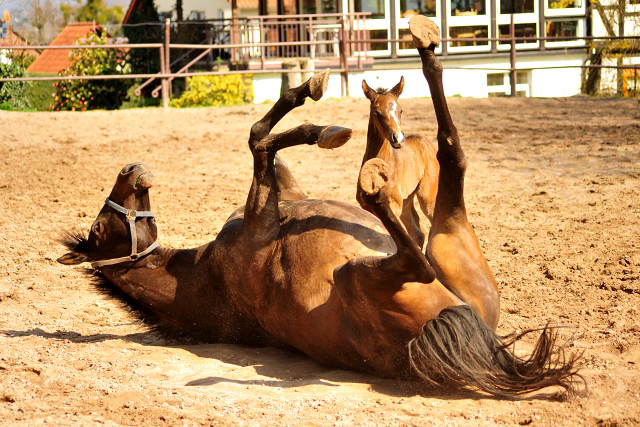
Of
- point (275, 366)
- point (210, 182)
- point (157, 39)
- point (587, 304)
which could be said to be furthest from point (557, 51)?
point (275, 366)

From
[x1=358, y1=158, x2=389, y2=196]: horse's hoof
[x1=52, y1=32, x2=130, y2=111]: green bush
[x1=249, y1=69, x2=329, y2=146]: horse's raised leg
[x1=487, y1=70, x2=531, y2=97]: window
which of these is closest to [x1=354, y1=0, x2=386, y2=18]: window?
[x1=487, y1=70, x2=531, y2=97]: window

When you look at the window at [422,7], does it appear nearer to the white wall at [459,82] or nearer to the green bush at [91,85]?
the white wall at [459,82]

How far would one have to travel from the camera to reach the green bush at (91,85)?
16000mm

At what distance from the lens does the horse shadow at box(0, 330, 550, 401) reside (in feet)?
9.46

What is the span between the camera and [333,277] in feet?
9.73

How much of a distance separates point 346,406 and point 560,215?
13.4ft

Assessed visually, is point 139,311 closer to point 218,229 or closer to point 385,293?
point 385,293

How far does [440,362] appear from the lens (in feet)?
8.87

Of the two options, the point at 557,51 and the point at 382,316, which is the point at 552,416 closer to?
the point at 382,316

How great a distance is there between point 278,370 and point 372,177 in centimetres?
122

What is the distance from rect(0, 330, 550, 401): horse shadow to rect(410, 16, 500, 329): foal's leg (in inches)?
18.3

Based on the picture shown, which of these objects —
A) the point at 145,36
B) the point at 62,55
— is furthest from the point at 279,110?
the point at 62,55

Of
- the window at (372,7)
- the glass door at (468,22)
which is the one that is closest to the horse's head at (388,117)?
the glass door at (468,22)

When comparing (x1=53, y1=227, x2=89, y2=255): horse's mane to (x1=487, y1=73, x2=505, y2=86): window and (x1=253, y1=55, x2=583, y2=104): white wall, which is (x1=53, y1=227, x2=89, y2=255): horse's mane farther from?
(x1=487, y1=73, x2=505, y2=86): window
